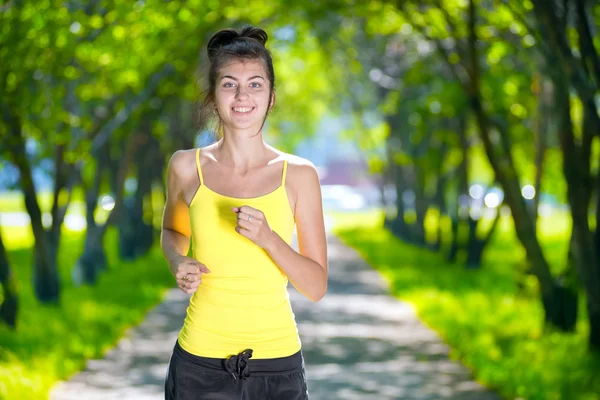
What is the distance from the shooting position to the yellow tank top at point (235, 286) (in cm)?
328

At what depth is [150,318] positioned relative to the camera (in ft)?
45.3

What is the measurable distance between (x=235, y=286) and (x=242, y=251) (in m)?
0.11

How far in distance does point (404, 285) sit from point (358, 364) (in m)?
8.02

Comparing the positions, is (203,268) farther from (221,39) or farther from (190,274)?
(221,39)

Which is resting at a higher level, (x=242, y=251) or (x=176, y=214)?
(x=176, y=214)

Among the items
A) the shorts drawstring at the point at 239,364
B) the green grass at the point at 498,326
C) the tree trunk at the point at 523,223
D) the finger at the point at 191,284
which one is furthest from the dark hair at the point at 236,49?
the tree trunk at the point at 523,223

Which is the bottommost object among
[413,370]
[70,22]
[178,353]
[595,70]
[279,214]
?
[413,370]

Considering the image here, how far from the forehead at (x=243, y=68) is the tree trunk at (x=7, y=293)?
8.08m

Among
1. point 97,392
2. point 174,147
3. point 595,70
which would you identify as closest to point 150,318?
A: point 97,392

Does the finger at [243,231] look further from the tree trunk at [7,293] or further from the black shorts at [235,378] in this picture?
the tree trunk at [7,293]

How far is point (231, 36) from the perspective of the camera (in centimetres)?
343

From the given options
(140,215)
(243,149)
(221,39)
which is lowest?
(243,149)

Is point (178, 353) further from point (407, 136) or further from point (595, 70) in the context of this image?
point (407, 136)

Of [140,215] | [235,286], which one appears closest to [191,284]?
[235,286]
